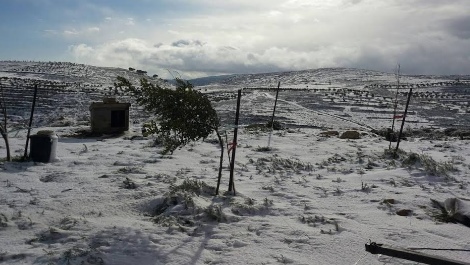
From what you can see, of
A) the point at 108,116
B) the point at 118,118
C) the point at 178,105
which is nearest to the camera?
the point at 178,105

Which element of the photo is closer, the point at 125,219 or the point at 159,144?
the point at 125,219

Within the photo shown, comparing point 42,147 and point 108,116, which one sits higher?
point 108,116

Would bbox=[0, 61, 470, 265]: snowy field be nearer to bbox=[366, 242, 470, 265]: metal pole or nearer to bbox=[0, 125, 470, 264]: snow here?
bbox=[0, 125, 470, 264]: snow

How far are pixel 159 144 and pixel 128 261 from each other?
9.01 metres

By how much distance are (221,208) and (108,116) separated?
11011 millimetres

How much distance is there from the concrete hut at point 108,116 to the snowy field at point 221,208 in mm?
4079

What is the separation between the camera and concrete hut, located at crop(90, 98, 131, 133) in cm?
1641

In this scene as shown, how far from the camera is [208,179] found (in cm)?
939

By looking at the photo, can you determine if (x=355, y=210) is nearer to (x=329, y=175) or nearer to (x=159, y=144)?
(x=329, y=175)

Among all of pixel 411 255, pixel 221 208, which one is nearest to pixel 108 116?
pixel 221 208

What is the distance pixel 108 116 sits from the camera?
54.5 feet

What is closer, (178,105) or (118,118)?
(178,105)

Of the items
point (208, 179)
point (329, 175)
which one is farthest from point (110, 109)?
point (329, 175)

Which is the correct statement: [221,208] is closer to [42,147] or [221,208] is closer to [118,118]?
[42,147]
